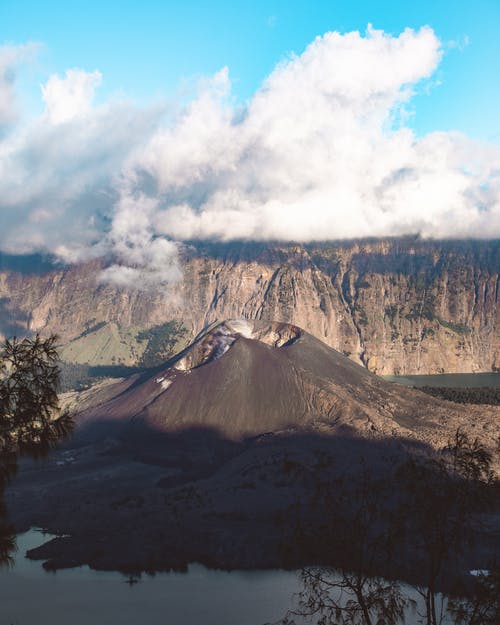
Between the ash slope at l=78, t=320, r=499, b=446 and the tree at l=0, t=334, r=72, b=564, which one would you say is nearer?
the tree at l=0, t=334, r=72, b=564

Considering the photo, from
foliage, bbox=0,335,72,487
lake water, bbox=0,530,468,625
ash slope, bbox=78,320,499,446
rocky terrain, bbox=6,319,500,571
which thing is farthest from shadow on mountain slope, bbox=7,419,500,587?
foliage, bbox=0,335,72,487

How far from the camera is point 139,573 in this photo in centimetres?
6719

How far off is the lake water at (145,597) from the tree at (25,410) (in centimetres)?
4243

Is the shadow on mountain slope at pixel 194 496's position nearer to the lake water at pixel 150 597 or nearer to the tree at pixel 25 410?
the lake water at pixel 150 597

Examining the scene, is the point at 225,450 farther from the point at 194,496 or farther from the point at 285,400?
the point at 194,496

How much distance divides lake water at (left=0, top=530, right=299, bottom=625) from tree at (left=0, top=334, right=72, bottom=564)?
139 ft

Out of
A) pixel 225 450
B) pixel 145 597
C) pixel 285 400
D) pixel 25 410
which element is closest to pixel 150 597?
pixel 145 597

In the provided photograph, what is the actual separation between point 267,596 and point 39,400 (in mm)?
47809

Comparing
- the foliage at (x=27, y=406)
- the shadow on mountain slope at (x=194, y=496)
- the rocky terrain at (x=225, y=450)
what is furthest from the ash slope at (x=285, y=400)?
the foliage at (x=27, y=406)

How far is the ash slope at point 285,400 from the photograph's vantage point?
11131cm

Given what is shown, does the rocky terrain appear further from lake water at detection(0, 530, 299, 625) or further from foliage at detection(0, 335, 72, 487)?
foliage at detection(0, 335, 72, 487)

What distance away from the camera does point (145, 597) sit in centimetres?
6122

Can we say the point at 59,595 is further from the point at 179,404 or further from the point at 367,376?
the point at 367,376

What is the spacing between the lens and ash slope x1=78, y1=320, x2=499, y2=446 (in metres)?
111
